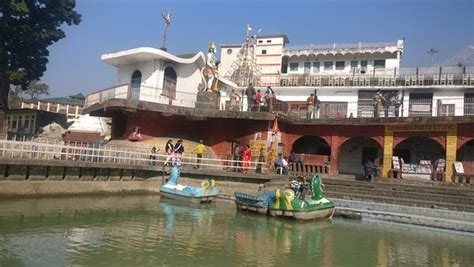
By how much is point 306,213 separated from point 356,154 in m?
14.9

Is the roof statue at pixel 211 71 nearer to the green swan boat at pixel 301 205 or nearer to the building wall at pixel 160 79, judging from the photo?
the building wall at pixel 160 79

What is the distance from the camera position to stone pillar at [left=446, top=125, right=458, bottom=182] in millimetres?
23078

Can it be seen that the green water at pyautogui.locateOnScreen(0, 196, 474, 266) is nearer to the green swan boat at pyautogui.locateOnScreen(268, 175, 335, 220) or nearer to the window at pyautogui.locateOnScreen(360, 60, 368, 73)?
the green swan boat at pyautogui.locateOnScreen(268, 175, 335, 220)

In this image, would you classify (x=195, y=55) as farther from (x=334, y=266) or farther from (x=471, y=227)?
(x=334, y=266)

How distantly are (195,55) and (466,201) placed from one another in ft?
64.3

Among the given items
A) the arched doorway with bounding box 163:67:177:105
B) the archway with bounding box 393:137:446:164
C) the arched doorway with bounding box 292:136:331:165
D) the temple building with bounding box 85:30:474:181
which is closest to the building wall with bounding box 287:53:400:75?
the temple building with bounding box 85:30:474:181

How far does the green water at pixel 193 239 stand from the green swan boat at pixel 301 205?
0.39 metres

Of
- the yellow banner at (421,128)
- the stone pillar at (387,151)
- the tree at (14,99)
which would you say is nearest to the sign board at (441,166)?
the yellow banner at (421,128)

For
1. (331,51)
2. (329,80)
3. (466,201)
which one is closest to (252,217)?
(466,201)

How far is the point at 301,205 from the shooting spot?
52.6 ft

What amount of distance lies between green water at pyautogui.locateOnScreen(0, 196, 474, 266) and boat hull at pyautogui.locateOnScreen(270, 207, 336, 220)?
0.28 metres

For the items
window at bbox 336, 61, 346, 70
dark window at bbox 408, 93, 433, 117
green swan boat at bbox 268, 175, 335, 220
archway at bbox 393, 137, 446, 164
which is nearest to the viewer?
green swan boat at bbox 268, 175, 335, 220

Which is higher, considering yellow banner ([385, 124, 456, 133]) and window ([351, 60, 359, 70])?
window ([351, 60, 359, 70])

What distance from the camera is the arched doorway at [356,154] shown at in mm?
29250
